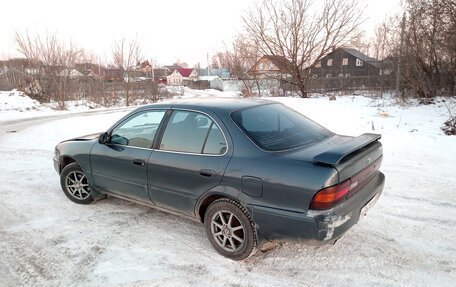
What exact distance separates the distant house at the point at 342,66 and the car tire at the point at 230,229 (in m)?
18.3

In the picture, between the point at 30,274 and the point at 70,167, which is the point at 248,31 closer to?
the point at 70,167

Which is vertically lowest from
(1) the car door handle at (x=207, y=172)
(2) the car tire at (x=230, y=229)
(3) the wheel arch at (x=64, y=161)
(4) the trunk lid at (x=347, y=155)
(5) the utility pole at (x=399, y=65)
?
(2) the car tire at (x=230, y=229)

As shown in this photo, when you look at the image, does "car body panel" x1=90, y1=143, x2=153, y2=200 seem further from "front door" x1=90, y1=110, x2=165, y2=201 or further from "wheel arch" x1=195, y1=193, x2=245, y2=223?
"wheel arch" x1=195, y1=193, x2=245, y2=223

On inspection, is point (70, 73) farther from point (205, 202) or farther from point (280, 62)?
point (205, 202)

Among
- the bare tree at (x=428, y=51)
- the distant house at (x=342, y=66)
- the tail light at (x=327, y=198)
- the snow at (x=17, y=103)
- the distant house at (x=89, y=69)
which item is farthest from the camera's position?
the distant house at (x=89, y=69)

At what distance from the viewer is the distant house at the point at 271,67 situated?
2030 cm

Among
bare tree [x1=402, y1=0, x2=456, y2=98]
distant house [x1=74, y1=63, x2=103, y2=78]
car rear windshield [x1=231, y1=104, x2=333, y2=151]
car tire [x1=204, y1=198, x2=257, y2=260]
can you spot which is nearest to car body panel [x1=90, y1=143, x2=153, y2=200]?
car tire [x1=204, y1=198, x2=257, y2=260]

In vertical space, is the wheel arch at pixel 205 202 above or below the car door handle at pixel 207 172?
below

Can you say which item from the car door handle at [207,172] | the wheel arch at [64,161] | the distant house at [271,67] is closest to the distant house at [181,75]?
the distant house at [271,67]

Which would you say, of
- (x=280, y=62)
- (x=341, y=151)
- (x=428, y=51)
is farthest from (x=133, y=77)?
(x=341, y=151)

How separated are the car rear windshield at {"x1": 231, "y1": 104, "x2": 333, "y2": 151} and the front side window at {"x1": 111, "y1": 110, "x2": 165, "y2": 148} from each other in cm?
108

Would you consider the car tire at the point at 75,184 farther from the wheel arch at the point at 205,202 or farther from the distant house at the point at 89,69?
the distant house at the point at 89,69

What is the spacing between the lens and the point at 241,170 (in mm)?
2963

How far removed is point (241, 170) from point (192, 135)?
0.80 m
